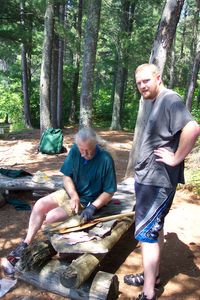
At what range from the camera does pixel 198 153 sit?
262 inches

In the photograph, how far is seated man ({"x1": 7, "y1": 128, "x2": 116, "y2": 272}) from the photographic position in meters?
3.71

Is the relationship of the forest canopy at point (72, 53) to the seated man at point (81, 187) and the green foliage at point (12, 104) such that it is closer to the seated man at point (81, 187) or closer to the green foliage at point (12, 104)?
the green foliage at point (12, 104)

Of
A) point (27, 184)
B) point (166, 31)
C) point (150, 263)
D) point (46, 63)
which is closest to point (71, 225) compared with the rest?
point (150, 263)

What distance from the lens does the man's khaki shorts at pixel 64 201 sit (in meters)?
3.83

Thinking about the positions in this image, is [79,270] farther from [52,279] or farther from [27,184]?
[27,184]

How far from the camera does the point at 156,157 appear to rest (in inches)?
111

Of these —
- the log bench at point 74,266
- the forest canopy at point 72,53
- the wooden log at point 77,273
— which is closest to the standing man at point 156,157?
the log bench at point 74,266

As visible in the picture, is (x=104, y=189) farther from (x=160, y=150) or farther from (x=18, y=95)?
(x=18, y=95)

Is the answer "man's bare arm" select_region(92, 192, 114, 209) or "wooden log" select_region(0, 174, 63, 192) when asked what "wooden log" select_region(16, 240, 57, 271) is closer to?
"man's bare arm" select_region(92, 192, 114, 209)

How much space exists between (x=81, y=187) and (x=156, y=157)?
4.38ft

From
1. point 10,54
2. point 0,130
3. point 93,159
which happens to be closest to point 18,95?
point 10,54

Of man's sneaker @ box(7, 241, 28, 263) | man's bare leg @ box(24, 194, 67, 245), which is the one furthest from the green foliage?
man's sneaker @ box(7, 241, 28, 263)

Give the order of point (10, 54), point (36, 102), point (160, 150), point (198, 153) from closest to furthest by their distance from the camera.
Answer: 1. point (160, 150)
2. point (198, 153)
3. point (10, 54)
4. point (36, 102)

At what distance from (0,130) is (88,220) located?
10.6 m
